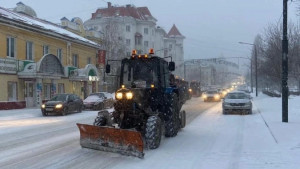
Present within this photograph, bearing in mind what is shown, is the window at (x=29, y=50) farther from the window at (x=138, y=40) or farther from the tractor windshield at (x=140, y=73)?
the window at (x=138, y=40)

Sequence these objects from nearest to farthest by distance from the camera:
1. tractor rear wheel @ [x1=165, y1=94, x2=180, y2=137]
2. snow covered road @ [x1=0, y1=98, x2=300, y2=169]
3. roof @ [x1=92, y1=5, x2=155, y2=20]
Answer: snow covered road @ [x1=0, y1=98, x2=300, y2=169], tractor rear wheel @ [x1=165, y1=94, x2=180, y2=137], roof @ [x1=92, y1=5, x2=155, y2=20]

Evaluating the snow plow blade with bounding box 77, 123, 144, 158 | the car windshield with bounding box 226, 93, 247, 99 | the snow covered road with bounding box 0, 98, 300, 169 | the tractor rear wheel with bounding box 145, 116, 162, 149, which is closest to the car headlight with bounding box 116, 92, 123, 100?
the tractor rear wheel with bounding box 145, 116, 162, 149

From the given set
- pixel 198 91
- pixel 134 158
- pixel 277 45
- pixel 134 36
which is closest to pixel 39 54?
pixel 277 45

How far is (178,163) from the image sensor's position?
899 cm

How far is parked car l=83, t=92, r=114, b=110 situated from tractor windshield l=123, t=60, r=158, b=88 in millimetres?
18398

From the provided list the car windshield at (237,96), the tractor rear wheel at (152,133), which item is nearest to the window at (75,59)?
the car windshield at (237,96)

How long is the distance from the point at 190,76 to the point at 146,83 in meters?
111

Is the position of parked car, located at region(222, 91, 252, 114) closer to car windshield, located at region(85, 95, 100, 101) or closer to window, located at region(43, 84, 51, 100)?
car windshield, located at region(85, 95, 100, 101)

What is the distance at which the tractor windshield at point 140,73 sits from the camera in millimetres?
12266

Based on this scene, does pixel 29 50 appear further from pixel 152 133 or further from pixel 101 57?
pixel 152 133

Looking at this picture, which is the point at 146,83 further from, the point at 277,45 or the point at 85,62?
the point at 85,62

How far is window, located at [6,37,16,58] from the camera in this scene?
29734 millimetres

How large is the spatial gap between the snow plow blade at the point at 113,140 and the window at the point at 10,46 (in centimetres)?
2102

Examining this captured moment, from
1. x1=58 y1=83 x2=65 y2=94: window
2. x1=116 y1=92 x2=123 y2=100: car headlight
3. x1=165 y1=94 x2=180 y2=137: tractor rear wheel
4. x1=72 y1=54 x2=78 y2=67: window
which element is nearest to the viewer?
x1=116 y1=92 x2=123 y2=100: car headlight
